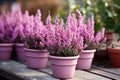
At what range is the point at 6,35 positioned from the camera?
116 inches

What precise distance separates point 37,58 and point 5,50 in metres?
0.58

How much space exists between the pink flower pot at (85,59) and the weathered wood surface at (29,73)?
7 cm

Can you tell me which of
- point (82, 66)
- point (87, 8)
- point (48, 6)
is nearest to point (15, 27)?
point (82, 66)

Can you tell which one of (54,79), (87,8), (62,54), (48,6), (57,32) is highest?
(48,6)

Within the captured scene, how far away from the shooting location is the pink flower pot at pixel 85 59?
7.85 ft

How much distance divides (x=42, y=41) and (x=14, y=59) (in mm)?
735

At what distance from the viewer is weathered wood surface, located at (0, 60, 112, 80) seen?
2.18m

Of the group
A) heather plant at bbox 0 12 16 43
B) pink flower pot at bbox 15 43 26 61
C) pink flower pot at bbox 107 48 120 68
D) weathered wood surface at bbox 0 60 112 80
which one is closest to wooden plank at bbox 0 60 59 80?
weathered wood surface at bbox 0 60 112 80

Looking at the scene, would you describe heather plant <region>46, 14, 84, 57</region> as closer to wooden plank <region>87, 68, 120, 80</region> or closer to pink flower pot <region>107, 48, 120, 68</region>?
wooden plank <region>87, 68, 120, 80</region>

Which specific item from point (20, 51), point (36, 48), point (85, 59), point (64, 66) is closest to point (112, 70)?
point (85, 59)

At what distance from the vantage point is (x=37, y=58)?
8.00 feet

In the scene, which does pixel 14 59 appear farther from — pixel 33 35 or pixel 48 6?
pixel 48 6

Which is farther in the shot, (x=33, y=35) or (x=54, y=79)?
(x=33, y=35)

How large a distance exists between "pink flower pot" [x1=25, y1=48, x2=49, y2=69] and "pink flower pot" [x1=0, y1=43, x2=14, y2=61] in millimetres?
478
